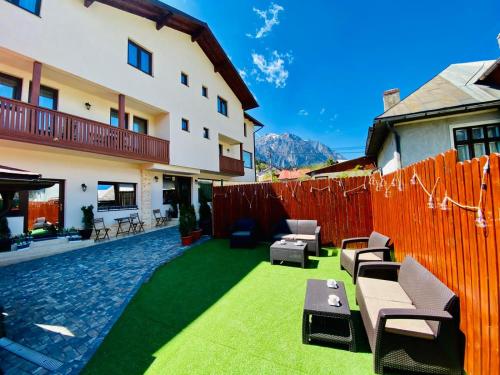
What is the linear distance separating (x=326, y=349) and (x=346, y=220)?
492cm

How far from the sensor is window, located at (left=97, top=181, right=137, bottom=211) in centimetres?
954

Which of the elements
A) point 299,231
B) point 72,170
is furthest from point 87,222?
point 299,231

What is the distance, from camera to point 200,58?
1405cm

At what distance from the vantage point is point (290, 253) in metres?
5.30

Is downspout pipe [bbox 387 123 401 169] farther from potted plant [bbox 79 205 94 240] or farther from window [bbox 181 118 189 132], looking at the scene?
potted plant [bbox 79 205 94 240]

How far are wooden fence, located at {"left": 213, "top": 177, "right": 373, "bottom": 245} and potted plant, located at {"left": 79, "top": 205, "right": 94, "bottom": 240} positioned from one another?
4.73 m

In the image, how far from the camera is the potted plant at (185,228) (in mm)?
7695

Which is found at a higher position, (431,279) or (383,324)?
(431,279)

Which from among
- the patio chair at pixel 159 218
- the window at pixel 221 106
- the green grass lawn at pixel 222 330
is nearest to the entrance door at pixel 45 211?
the patio chair at pixel 159 218

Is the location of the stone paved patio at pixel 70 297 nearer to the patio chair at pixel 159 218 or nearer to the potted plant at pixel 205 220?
the potted plant at pixel 205 220

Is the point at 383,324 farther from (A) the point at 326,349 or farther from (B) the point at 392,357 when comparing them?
(A) the point at 326,349

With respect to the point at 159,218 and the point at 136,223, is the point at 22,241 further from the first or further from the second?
the point at 159,218

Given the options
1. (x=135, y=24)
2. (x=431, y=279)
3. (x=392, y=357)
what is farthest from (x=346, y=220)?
(x=135, y=24)

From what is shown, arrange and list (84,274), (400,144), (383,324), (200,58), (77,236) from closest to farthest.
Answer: (383,324)
(84,274)
(400,144)
(77,236)
(200,58)
